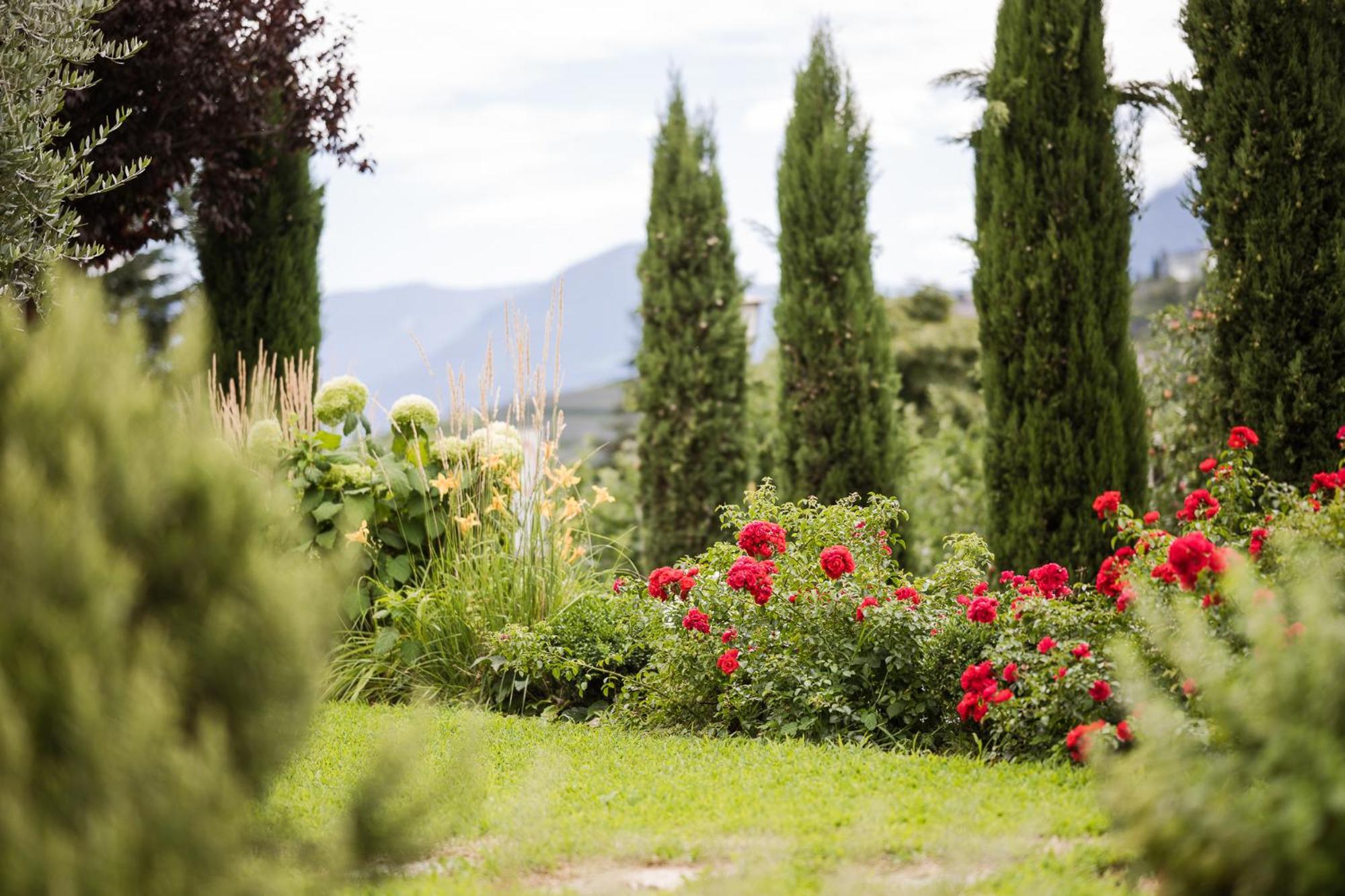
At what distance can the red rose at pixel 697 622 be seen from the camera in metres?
4.24

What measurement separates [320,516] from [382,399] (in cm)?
103

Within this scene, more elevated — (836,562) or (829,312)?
(829,312)

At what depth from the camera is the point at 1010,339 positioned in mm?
6902

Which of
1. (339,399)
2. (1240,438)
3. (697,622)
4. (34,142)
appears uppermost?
(34,142)

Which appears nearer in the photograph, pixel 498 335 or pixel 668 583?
pixel 668 583

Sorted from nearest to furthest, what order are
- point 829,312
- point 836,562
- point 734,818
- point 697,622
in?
1. point 734,818
2. point 836,562
3. point 697,622
4. point 829,312

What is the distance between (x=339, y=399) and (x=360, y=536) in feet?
4.06

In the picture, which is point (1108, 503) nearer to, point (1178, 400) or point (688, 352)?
point (1178, 400)

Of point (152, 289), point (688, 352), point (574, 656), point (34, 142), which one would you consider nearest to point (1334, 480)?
point (574, 656)

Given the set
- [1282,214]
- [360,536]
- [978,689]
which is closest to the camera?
[978,689]

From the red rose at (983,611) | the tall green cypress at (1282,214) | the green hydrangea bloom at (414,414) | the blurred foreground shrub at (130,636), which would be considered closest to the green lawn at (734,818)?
the blurred foreground shrub at (130,636)

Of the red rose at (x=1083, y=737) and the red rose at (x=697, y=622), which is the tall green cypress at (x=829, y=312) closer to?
the red rose at (x=697, y=622)

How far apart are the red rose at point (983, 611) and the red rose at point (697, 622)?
39.8 inches

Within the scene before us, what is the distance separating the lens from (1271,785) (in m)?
1.82
